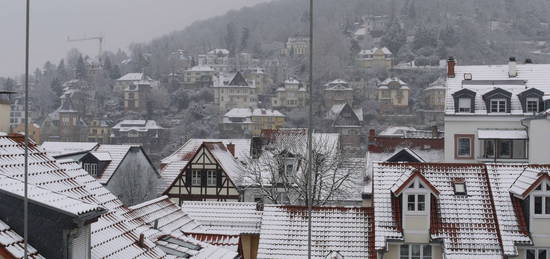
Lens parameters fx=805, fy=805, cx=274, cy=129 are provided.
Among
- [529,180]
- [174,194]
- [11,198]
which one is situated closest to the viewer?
[11,198]

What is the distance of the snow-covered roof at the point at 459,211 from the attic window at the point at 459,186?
7 centimetres

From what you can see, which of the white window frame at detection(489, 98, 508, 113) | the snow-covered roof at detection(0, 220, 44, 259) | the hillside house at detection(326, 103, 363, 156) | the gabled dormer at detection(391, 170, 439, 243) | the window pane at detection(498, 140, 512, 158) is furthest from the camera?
the hillside house at detection(326, 103, 363, 156)

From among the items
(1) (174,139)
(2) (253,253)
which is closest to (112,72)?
(1) (174,139)

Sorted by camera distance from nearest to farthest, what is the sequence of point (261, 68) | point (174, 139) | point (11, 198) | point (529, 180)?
point (11, 198)
point (529, 180)
point (174, 139)
point (261, 68)

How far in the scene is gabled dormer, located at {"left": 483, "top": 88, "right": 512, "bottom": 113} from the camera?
36062 millimetres

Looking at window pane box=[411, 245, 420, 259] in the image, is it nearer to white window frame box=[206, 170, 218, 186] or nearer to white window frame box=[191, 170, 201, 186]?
white window frame box=[206, 170, 218, 186]

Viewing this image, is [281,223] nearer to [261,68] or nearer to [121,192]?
[121,192]

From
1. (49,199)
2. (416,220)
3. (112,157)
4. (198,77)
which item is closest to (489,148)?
(416,220)

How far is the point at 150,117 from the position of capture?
15212 cm

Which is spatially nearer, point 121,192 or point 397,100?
point 121,192

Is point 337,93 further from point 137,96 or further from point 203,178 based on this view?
point 203,178

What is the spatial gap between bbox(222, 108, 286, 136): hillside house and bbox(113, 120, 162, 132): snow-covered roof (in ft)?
39.9

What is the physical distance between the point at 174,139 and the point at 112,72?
72.8 meters

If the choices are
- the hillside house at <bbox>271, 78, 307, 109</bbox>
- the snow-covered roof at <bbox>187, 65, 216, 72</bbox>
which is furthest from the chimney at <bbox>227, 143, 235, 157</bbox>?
the snow-covered roof at <bbox>187, 65, 216, 72</bbox>
